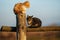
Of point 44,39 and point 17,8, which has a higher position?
point 17,8

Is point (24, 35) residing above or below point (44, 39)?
above

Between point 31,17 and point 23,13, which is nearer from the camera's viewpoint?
point 23,13

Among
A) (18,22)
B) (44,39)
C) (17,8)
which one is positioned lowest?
(44,39)

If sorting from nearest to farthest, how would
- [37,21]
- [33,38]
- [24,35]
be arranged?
[24,35] < [37,21] < [33,38]

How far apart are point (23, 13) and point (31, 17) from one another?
95 centimetres

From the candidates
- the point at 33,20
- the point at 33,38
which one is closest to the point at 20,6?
the point at 33,20

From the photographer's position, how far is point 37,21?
2418mm

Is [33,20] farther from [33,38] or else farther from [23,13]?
[33,38]

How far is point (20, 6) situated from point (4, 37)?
2.12 metres

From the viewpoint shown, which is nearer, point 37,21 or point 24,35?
point 24,35

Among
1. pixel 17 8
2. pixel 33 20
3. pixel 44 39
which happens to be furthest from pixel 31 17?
pixel 44 39

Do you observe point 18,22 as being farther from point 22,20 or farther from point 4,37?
point 4,37

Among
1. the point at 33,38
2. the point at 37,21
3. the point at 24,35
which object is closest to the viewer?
the point at 24,35

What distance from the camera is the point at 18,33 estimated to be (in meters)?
1.55
